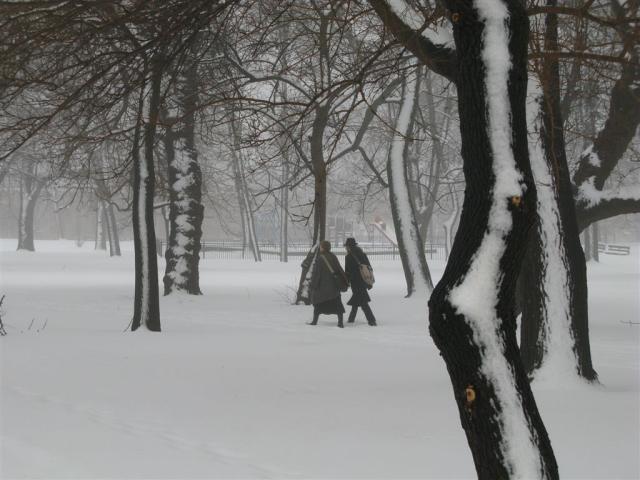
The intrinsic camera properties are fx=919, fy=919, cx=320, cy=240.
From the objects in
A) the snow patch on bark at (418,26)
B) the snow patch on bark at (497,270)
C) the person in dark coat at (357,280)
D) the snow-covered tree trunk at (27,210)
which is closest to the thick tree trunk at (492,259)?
the snow patch on bark at (497,270)

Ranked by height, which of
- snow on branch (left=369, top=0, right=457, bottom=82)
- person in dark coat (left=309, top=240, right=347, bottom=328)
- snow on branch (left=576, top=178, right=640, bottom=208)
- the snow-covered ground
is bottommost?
the snow-covered ground

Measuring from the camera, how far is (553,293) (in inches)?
358

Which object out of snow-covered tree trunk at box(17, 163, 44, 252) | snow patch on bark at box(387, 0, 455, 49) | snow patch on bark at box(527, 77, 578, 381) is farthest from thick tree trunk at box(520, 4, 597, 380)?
snow-covered tree trunk at box(17, 163, 44, 252)

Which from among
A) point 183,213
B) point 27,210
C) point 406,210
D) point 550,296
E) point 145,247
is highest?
point 27,210

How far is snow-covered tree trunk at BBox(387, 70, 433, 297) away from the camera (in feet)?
72.3

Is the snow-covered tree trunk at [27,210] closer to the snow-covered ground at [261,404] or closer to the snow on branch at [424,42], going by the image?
the snow-covered ground at [261,404]

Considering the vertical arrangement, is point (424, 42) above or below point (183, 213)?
above

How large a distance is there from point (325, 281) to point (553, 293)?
7.35m

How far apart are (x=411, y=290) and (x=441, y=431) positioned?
15.1m

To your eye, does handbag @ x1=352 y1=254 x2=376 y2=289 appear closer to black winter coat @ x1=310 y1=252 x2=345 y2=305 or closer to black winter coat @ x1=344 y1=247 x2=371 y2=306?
black winter coat @ x1=344 y1=247 x2=371 y2=306

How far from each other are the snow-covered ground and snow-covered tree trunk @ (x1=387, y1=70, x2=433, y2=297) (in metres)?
5.39

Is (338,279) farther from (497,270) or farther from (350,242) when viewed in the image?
(497,270)

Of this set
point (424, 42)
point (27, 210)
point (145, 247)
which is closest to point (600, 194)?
point (424, 42)

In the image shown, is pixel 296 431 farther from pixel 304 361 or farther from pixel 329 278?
pixel 329 278
